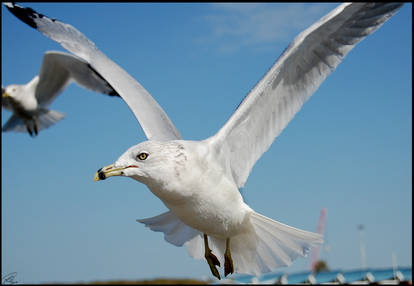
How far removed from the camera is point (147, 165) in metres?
3.46

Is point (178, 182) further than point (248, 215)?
No

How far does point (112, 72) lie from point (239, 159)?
1739 millimetres

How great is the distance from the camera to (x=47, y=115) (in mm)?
11109

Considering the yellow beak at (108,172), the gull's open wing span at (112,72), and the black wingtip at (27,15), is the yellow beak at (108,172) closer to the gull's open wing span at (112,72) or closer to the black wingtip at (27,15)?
the gull's open wing span at (112,72)

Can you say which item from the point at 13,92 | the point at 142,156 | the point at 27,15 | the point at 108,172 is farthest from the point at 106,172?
the point at 13,92

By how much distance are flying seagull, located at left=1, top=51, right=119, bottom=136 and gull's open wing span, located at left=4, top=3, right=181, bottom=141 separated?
2529mm

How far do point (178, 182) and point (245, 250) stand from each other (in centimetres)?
119

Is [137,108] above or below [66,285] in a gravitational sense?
above

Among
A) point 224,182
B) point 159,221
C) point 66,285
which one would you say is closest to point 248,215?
point 224,182

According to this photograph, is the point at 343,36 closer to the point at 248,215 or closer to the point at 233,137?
the point at 233,137

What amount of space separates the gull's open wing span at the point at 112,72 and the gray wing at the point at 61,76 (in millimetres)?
2068

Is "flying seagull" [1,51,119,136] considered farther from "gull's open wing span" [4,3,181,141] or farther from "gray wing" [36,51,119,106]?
"gull's open wing span" [4,3,181,141]

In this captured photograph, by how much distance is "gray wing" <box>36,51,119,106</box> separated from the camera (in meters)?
8.95

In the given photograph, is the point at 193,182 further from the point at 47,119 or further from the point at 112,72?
the point at 47,119
